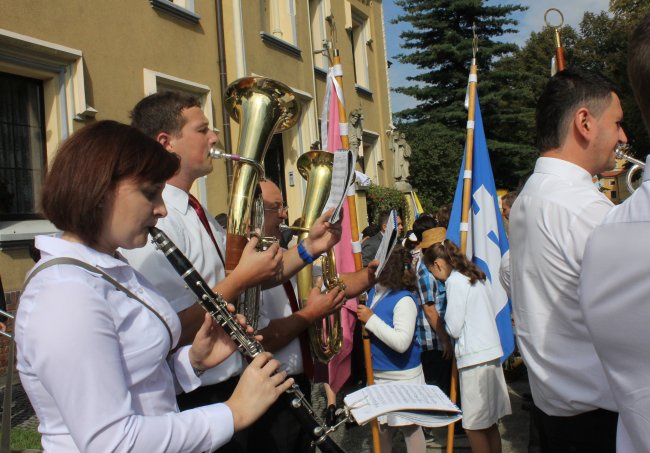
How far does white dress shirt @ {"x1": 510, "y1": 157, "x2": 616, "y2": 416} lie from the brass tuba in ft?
3.57

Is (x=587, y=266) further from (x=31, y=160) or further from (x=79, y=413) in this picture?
(x=31, y=160)

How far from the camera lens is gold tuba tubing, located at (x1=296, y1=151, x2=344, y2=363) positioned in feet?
10.3

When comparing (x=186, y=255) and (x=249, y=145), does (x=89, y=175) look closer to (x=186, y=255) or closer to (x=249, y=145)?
(x=186, y=255)

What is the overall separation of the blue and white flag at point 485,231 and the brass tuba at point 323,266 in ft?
3.75

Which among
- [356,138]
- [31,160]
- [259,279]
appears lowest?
[259,279]

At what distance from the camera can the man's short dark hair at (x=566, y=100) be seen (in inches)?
85.4

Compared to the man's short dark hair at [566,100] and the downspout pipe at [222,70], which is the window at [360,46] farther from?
the man's short dark hair at [566,100]

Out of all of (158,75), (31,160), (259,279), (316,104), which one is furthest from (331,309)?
(316,104)

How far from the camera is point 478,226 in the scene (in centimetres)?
433

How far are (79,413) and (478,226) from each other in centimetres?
352

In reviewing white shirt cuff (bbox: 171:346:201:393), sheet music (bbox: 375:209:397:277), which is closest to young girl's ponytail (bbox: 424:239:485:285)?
sheet music (bbox: 375:209:397:277)

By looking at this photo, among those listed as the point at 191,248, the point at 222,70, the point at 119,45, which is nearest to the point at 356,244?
the point at 191,248

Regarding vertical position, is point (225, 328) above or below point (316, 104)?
below

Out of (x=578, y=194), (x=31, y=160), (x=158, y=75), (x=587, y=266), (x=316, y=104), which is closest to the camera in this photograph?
(x=587, y=266)
